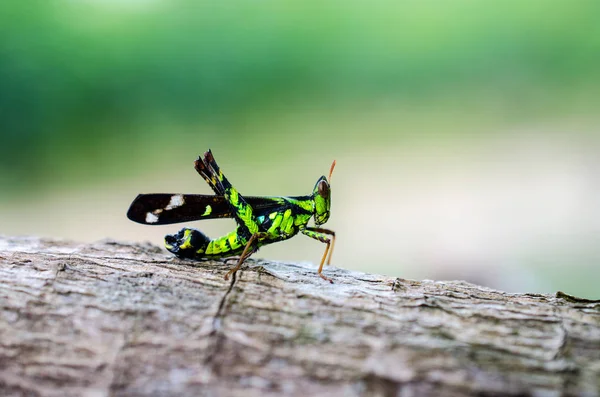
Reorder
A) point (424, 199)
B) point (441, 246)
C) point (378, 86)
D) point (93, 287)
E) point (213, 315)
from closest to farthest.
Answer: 1. point (213, 315)
2. point (93, 287)
3. point (441, 246)
4. point (424, 199)
5. point (378, 86)

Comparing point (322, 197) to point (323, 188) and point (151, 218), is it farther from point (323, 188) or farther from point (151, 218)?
point (151, 218)

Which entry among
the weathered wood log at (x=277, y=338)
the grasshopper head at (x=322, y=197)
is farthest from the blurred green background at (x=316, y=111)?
the weathered wood log at (x=277, y=338)

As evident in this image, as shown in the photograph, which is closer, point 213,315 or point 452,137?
point 213,315

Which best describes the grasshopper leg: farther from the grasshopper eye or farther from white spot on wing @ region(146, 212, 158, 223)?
white spot on wing @ region(146, 212, 158, 223)

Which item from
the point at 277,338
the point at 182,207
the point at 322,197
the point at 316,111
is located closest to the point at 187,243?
the point at 182,207

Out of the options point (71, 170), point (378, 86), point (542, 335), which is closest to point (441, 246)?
point (378, 86)

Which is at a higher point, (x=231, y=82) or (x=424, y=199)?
(x=231, y=82)

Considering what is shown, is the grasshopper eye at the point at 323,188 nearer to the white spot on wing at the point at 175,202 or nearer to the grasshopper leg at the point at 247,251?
the grasshopper leg at the point at 247,251

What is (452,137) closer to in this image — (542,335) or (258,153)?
(258,153)
